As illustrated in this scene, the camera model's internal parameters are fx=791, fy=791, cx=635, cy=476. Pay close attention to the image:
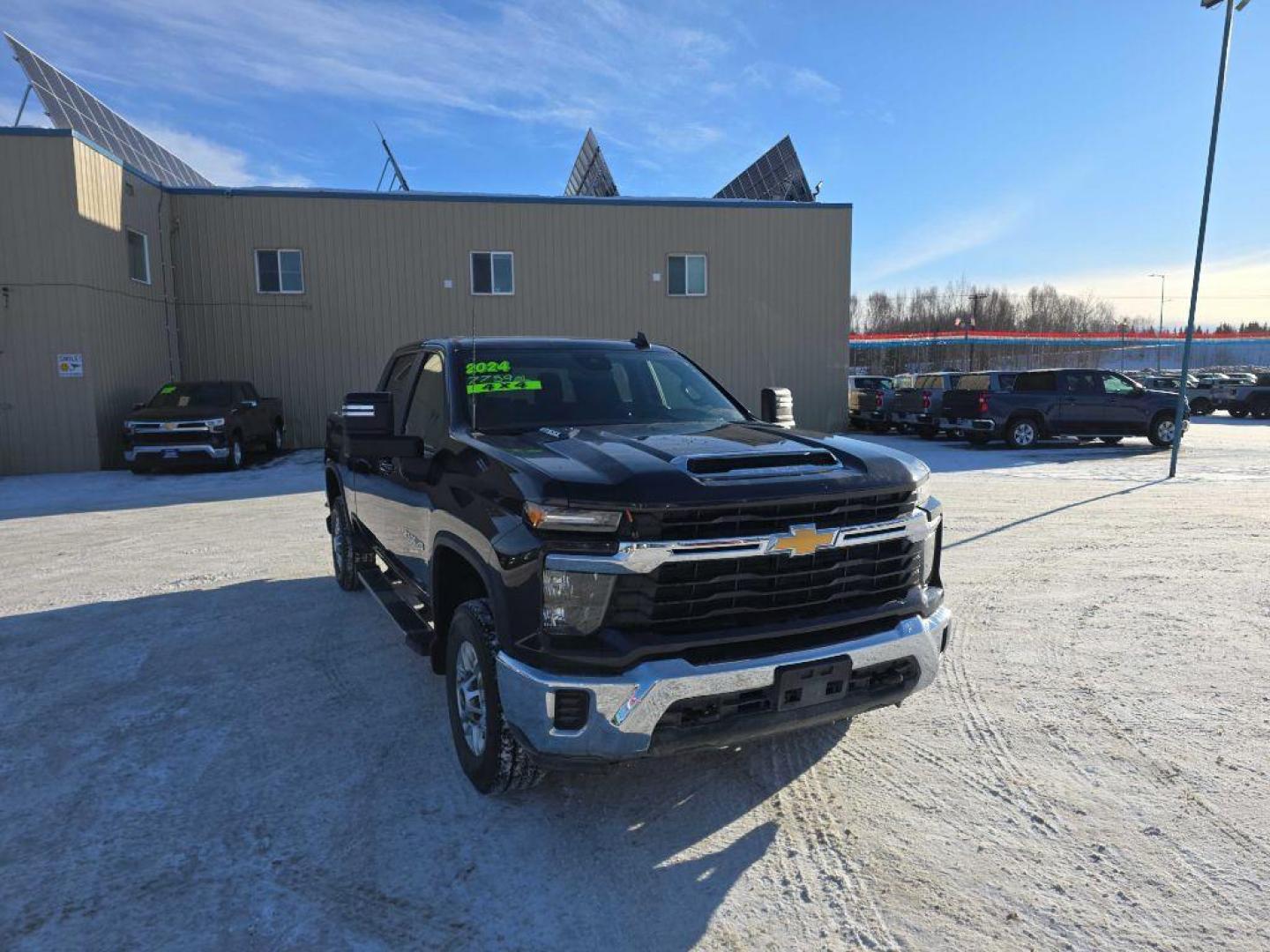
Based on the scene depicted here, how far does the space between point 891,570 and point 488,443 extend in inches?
69.4

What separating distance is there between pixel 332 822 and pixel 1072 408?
58.4 feet

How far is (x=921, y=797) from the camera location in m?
3.16

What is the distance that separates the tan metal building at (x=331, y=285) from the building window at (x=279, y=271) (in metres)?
0.04

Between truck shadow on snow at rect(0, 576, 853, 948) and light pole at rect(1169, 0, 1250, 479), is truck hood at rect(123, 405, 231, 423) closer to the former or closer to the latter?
truck shadow on snow at rect(0, 576, 853, 948)

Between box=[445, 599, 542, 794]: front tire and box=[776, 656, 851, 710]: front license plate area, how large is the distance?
931 mm

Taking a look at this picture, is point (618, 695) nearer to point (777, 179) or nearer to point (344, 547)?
point (344, 547)

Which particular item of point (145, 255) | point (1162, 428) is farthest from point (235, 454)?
point (1162, 428)

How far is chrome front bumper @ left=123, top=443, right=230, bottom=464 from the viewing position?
13.4 metres

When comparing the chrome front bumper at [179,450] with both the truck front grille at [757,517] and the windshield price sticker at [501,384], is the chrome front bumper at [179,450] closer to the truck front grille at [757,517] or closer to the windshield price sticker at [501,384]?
the windshield price sticker at [501,384]

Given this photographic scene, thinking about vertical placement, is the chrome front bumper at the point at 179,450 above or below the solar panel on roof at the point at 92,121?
below

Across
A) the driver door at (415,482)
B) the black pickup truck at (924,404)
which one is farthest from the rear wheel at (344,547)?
the black pickup truck at (924,404)

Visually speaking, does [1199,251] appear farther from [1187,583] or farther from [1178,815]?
[1178,815]

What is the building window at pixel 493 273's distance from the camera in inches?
752

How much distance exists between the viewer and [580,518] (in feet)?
8.77
